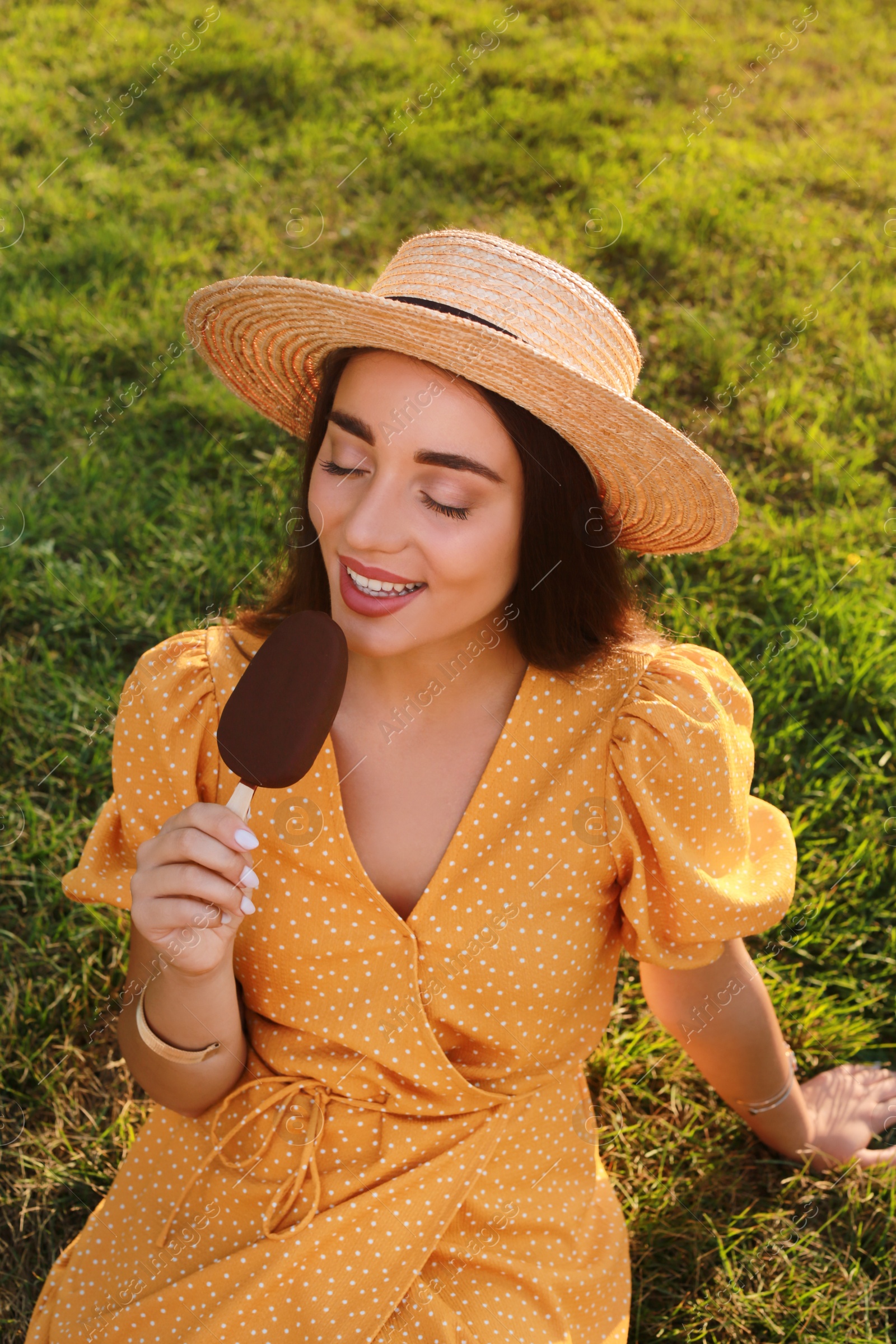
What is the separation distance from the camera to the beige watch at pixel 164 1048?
1.88 meters

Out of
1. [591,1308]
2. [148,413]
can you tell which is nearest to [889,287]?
[148,413]

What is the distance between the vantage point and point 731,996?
7.25ft

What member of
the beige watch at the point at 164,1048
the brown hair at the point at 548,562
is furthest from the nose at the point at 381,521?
the beige watch at the point at 164,1048

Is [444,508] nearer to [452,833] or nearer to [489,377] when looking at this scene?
[489,377]

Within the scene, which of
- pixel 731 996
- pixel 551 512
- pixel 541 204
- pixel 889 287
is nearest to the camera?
pixel 551 512

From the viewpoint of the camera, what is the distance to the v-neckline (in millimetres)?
1879

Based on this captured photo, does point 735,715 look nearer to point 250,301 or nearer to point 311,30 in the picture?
point 250,301

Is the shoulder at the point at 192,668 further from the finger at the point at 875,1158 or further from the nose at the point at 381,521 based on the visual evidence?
the finger at the point at 875,1158

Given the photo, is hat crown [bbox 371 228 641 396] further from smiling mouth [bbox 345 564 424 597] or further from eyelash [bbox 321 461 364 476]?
smiling mouth [bbox 345 564 424 597]

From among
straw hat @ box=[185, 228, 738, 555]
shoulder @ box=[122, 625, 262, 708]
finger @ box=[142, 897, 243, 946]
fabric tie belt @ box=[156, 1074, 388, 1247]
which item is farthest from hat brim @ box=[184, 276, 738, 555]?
fabric tie belt @ box=[156, 1074, 388, 1247]

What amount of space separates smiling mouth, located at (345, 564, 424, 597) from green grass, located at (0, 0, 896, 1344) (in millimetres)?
1244

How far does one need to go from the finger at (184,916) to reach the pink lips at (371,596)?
512mm

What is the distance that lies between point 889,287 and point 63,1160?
384 centimetres

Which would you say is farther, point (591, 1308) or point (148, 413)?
point (148, 413)
